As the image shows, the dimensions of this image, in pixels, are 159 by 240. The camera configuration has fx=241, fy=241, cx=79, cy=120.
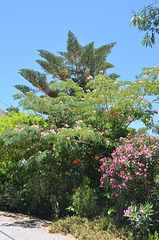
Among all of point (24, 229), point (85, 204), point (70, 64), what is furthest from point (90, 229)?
point (70, 64)

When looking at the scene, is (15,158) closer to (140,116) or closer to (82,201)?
(82,201)

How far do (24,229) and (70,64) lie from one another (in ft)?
59.2

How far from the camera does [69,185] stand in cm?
738

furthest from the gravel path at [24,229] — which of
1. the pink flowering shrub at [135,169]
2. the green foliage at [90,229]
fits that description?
the pink flowering shrub at [135,169]

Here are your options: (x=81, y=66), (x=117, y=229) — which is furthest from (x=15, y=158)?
(x=81, y=66)

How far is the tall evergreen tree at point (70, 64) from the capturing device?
20.4 metres

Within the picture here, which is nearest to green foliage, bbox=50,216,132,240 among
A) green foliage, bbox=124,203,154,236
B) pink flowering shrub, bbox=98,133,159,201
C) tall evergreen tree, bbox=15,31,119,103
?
green foliage, bbox=124,203,154,236

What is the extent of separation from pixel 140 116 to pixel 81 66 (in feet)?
49.5

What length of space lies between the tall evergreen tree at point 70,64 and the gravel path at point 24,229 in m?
14.7

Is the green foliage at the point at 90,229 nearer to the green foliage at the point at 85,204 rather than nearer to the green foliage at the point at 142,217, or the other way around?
the green foliage at the point at 85,204

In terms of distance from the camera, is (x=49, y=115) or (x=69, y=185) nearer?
(x=69, y=185)

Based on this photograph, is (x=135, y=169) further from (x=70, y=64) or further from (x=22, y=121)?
(x=70, y=64)

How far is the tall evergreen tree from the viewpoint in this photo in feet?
67.0

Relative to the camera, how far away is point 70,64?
870 inches
